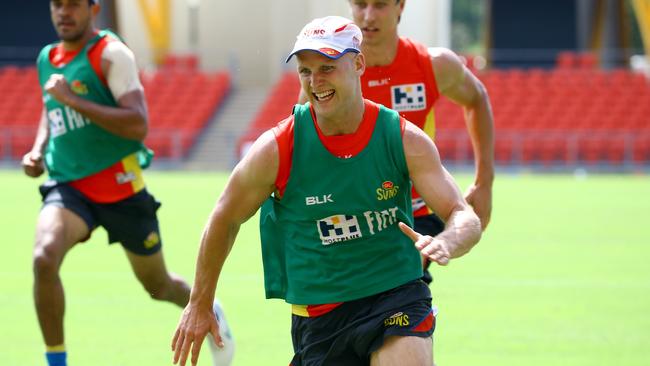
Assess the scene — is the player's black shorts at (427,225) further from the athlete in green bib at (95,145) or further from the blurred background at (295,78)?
the blurred background at (295,78)

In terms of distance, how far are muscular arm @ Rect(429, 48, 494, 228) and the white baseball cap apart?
2.03m

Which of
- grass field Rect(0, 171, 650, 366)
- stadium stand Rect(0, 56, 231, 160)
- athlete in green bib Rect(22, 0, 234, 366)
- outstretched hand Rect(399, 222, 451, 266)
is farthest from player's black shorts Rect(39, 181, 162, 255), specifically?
stadium stand Rect(0, 56, 231, 160)

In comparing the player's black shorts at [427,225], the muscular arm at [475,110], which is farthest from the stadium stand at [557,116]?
the player's black shorts at [427,225]

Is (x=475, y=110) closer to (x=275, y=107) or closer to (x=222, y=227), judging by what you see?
(x=222, y=227)

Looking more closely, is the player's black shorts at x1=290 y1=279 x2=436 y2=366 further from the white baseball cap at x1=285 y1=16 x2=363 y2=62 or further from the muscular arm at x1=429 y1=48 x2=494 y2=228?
the muscular arm at x1=429 y1=48 x2=494 y2=228

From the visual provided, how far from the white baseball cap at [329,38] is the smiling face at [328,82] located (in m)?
0.03

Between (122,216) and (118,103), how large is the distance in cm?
77

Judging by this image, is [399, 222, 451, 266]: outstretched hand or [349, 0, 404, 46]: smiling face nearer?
[399, 222, 451, 266]: outstretched hand

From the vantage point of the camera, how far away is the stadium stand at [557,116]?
32188mm

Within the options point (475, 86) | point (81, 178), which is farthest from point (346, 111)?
point (81, 178)

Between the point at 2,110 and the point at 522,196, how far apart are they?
21.9 m

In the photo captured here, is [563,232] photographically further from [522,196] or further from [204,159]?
[204,159]

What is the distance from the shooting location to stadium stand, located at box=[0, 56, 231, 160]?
34.3 metres

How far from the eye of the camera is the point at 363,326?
4.81 meters
